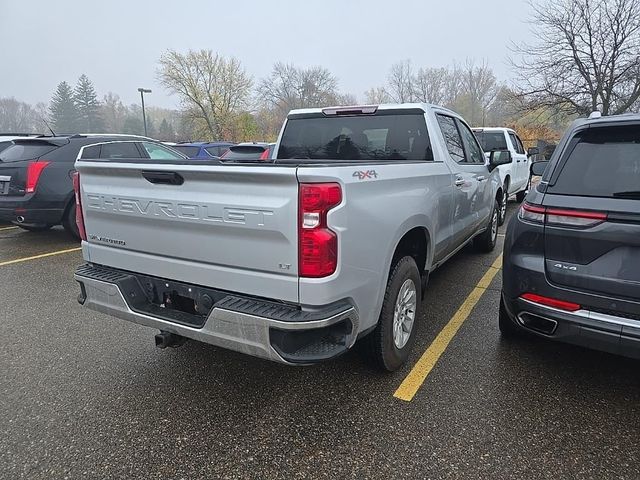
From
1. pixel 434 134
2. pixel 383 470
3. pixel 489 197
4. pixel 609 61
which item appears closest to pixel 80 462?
pixel 383 470

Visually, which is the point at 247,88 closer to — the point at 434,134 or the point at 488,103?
the point at 488,103

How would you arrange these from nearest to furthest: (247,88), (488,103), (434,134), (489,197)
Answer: (434,134)
(489,197)
(247,88)
(488,103)

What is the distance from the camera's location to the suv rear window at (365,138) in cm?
388

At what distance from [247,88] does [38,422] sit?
43.9 metres

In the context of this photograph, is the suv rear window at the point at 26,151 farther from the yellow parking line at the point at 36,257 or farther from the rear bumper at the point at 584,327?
the rear bumper at the point at 584,327

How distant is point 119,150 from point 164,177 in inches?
227

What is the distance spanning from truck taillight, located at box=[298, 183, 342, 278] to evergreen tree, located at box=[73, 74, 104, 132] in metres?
75.3

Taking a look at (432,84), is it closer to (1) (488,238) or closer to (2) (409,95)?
(2) (409,95)

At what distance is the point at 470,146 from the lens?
4965 mm

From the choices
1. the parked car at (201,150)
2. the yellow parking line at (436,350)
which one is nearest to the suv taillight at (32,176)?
the parked car at (201,150)

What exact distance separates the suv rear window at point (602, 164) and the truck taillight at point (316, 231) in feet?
4.79

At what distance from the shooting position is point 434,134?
12.6ft

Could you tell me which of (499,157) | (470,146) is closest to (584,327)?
(470,146)

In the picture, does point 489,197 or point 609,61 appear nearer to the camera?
point 489,197
